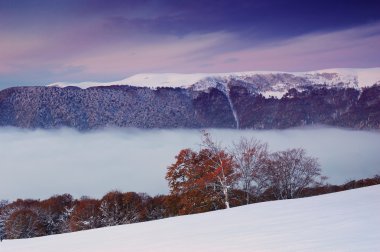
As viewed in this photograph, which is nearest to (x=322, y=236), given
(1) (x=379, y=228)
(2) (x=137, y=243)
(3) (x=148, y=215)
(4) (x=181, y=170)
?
(1) (x=379, y=228)

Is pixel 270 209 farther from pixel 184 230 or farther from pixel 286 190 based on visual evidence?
pixel 286 190

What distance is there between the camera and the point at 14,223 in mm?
75938

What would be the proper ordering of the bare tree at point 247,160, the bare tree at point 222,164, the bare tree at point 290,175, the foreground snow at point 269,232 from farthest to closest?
the bare tree at point 290,175, the bare tree at point 247,160, the bare tree at point 222,164, the foreground snow at point 269,232

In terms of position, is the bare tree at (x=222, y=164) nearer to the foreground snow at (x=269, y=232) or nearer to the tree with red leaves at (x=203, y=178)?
the tree with red leaves at (x=203, y=178)

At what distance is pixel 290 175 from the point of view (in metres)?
54.0

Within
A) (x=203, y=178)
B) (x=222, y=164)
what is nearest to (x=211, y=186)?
(x=203, y=178)

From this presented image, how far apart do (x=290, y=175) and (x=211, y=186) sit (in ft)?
43.4

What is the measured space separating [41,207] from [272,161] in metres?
48.8

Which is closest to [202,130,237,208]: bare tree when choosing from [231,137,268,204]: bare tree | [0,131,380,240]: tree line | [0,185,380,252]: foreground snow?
[0,131,380,240]: tree line

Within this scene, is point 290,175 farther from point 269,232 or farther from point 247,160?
point 269,232

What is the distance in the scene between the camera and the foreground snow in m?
9.58

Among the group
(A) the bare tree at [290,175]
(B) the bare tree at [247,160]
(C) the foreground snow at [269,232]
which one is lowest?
(A) the bare tree at [290,175]

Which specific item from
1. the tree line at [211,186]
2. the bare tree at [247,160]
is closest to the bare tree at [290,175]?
the tree line at [211,186]

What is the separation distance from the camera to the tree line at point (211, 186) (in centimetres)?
4269
